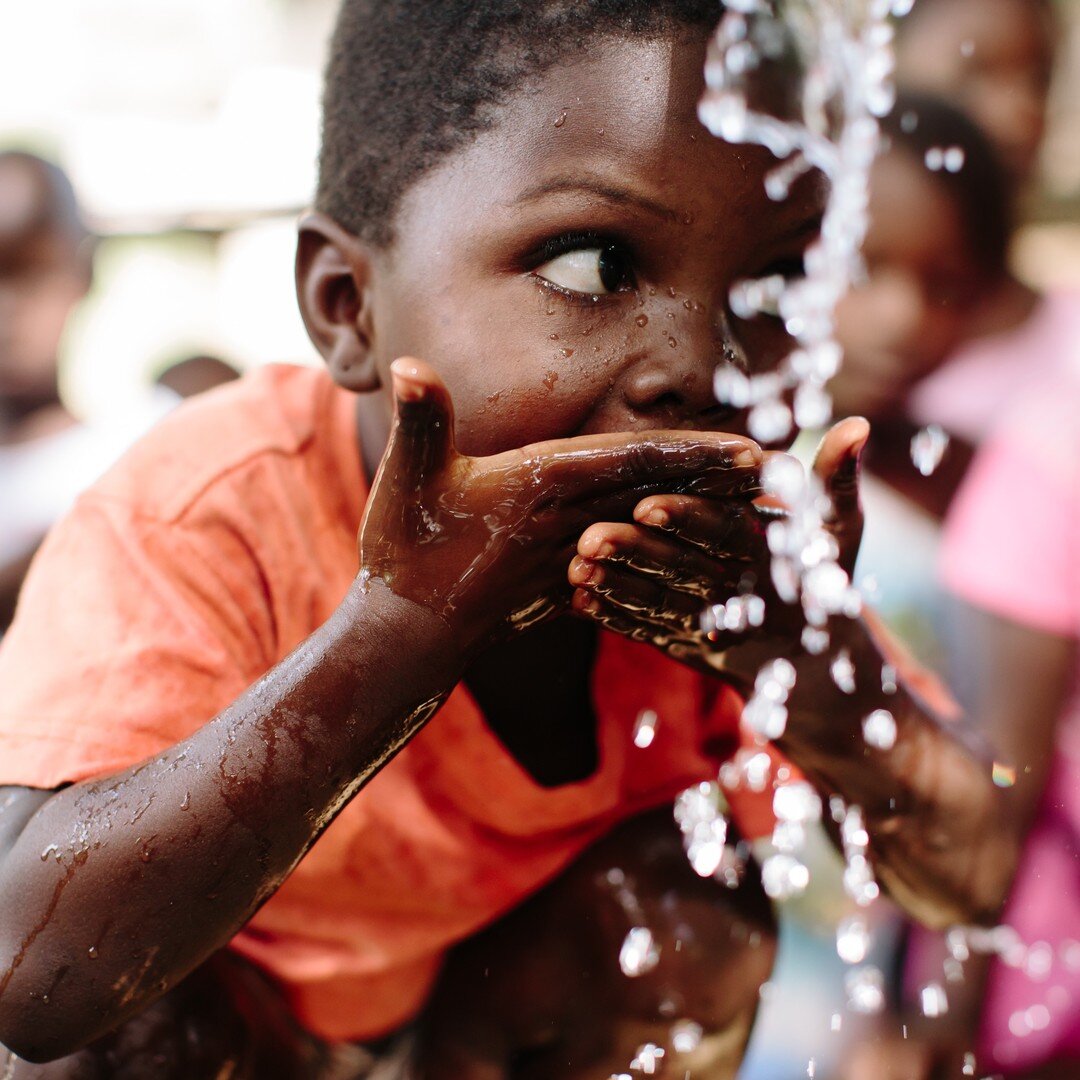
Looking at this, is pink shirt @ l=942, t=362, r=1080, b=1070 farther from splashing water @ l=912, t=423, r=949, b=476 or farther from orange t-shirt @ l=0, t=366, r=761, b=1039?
orange t-shirt @ l=0, t=366, r=761, b=1039

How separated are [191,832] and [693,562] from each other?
44 cm

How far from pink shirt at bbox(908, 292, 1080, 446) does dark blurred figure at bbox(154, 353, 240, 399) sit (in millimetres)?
1464

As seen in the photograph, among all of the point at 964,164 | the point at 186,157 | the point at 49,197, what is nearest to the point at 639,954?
the point at 964,164

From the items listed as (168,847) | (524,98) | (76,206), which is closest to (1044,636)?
(524,98)

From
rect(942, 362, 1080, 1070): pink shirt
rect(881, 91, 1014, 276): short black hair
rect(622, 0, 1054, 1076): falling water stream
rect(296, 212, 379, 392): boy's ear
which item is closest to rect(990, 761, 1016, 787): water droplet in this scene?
rect(622, 0, 1054, 1076): falling water stream

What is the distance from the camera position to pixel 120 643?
1017 mm

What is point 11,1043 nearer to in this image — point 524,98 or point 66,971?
point 66,971

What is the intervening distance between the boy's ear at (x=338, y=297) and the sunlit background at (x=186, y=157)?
1.27 metres

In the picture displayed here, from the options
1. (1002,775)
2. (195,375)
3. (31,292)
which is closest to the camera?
(1002,775)

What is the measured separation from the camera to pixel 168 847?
0.89 meters

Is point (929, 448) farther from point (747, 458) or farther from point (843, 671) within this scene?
point (747, 458)

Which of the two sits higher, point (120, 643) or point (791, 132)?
point (791, 132)

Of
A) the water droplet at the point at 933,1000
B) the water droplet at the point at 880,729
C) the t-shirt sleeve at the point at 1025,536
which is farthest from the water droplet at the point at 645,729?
the water droplet at the point at 933,1000

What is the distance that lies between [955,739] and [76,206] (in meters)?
2.12
